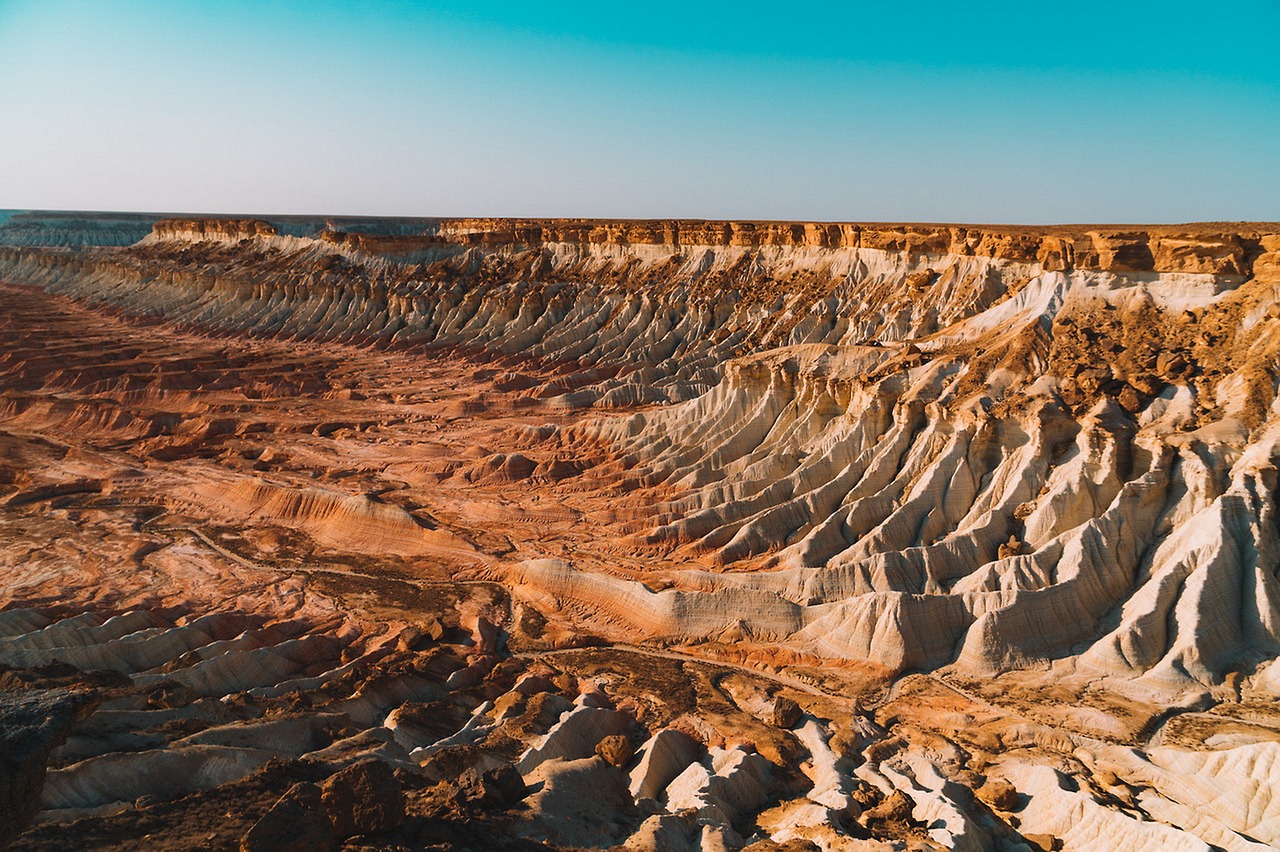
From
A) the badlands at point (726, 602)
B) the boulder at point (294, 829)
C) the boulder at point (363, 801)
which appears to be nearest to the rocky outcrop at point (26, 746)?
the badlands at point (726, 602)

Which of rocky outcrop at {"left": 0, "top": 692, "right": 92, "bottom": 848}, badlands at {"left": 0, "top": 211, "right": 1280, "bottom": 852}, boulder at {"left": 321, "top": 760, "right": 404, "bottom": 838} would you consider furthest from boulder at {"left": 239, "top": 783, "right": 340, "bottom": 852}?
rocky outcrop at {"left": 0, "top": 692, "right": 92, "bottom": 848}

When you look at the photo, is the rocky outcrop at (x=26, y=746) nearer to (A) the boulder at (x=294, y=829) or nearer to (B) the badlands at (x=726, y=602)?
(B) the badlands at (x=726, y=602)

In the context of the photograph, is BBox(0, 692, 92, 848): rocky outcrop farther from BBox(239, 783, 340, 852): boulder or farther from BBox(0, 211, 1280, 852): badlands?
BBox(239, 783, 340, 852): boulder

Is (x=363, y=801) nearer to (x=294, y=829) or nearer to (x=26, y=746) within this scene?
(x=294, y=829)

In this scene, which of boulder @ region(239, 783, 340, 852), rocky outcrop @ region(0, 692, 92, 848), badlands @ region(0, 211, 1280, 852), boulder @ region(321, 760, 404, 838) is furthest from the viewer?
badlands @ region(0, 211, 1280, 852)

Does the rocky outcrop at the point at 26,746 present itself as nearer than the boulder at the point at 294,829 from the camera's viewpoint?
Yes

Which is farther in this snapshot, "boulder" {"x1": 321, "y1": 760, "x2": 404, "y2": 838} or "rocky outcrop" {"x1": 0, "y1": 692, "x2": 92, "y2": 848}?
"boulder" {"x1": 321, "y1": 760, "x2": 404, "y2": 838}

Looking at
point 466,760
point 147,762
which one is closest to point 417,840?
point 466,760

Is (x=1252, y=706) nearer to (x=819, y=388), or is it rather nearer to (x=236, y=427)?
(x=819, y=388)
